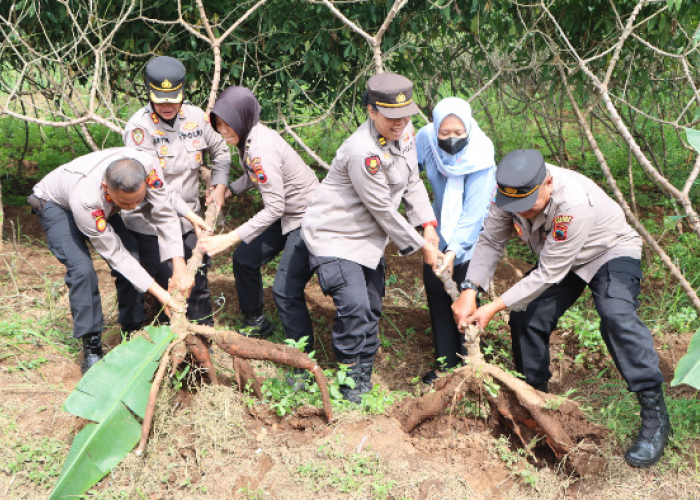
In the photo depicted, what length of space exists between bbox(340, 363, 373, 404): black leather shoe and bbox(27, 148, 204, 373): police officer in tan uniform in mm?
1079

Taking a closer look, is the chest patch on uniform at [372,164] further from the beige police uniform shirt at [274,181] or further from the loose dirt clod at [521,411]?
the loose dirt clod at [521,411]

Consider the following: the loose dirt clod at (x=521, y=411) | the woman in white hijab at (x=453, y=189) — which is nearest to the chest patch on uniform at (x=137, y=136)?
the woman in white hijab at (x=453, y=189)

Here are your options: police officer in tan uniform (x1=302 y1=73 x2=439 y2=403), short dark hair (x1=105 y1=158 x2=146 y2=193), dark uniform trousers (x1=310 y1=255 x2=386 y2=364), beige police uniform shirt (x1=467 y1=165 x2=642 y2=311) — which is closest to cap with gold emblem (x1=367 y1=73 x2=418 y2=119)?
police officer in tan uniform (x1=302 y1=73 x2=439 y2=403)

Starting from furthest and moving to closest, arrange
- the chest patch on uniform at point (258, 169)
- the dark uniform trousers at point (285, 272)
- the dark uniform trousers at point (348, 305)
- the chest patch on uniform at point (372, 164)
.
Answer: the dark uniform trousers at point (285, 272) < the chest patch on uniform at point (258, 169) < the dark uniform trousers at point (348, 305) < the chest patch on uniform at point (372, 164)

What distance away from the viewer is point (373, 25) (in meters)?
5.02

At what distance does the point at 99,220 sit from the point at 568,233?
8.25ft

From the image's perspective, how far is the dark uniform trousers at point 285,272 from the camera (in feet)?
12.4

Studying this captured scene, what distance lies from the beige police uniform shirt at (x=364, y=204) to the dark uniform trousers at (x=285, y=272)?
27 centimetres

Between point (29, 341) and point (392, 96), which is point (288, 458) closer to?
point (392, 96)

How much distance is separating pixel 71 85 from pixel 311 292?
276cm

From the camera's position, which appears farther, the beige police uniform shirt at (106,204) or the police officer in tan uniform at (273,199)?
the police officer in tan uniform at (273,199)

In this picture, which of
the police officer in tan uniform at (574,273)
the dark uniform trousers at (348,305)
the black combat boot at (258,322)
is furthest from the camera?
the black combat boot at (258,322)

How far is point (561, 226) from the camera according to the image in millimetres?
3004

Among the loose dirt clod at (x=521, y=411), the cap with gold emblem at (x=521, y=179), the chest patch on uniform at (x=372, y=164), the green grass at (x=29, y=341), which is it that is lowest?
the green grass at (x=29, y=341)
